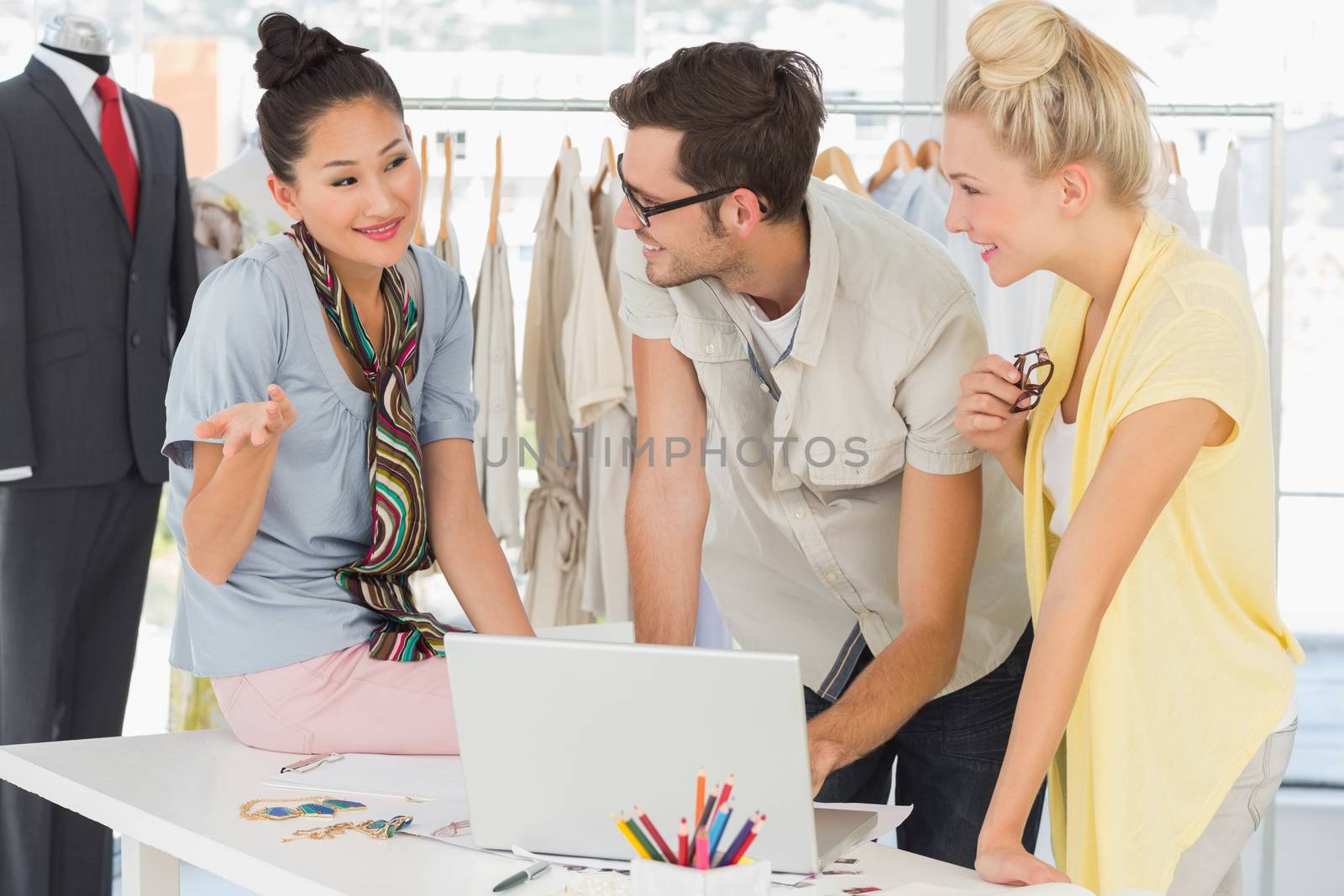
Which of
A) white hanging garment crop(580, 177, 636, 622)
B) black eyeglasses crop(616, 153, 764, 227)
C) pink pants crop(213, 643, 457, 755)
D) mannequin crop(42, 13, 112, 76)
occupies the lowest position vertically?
pink pants crop(213, 643, 457, 755)

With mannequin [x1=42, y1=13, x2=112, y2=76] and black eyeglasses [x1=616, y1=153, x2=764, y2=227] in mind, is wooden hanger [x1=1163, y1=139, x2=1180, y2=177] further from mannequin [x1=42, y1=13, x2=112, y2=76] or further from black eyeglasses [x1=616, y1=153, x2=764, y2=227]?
mannequin [x1=42, y1=13, x2=112, y2=76]

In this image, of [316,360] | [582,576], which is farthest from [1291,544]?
[316,360]

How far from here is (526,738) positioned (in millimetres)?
1192

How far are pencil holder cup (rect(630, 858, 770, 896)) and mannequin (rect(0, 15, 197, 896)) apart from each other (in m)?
1.87

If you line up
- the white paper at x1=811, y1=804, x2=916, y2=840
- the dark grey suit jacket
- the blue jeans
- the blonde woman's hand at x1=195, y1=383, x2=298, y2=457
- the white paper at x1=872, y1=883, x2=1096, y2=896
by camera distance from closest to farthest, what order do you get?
the white paper at x1=872, y1=883, x2=1096, y2=896 → the white paper at x1=811, y1=804, x2=916, y2=840 → the blonde woman's hand at x1=195, y1=383, x2=298, y2=457 → the blue jeans → the dark grey suit jacket

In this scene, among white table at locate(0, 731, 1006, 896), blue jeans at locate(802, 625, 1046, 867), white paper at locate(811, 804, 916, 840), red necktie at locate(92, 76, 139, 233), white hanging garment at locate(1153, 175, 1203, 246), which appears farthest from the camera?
white hanging garment at locate(1153, 175, 1203, 246)

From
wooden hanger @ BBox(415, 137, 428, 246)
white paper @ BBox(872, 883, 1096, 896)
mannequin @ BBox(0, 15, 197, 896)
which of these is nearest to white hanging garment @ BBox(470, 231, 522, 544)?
wooden hanger @ BBox(415, 137, 428, 246)

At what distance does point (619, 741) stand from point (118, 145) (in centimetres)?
201

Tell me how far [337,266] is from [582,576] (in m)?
1.27

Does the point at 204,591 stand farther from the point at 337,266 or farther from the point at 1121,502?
the point at 1121,502

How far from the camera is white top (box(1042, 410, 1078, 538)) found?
153 centimetres

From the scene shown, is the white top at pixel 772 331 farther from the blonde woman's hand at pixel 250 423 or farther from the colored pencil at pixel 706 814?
the colored pencil at pixel 706 814

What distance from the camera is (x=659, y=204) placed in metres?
1.72

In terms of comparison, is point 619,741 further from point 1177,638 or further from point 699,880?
point 1177,638
